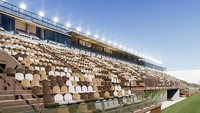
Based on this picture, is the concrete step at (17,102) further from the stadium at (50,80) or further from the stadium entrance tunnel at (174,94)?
the stadium entrance tunnel at (174,94)

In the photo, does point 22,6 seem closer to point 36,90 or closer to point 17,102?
point 36,90

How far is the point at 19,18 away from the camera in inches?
819

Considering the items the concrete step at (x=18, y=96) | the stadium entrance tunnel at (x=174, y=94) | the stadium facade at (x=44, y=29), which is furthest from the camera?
the stadium entrance tunnel at (x=174, y=94)

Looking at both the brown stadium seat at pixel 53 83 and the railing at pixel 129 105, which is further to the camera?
the brown stadium seat at pixel 53 83

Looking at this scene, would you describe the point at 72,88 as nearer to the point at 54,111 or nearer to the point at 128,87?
the point at 54,111

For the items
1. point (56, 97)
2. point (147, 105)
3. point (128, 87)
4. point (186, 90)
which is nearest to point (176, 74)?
point (186, 90)

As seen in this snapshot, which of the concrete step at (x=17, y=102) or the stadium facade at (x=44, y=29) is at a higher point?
the stadium facade at (x=44, y=29)

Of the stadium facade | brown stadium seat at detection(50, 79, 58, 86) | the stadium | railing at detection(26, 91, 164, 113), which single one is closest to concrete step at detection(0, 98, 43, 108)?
the stadium

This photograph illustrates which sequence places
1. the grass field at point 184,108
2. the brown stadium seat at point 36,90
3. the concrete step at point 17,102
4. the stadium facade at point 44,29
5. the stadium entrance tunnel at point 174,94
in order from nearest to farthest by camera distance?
the concrete step at point 17,102 < the brown stadium seat at point 36,90 < the stadium facade at point 44,29 < the grass field at point 184,108 < the stadium entrance tunnel at point 174,94

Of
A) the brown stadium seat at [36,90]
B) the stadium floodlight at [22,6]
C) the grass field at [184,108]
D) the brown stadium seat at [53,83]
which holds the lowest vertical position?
the grass field at [184,108]

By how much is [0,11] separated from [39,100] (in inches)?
508

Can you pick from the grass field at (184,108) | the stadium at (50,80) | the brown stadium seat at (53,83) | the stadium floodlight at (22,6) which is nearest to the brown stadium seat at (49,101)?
the stadium at (50,80)

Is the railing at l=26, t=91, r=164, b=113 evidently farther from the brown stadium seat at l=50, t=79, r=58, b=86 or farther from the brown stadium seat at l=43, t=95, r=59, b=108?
the brown stadium seat at l=50, t=79, r=58, b=86

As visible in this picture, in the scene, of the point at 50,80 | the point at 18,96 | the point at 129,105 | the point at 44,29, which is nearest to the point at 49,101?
the point at 18,96
